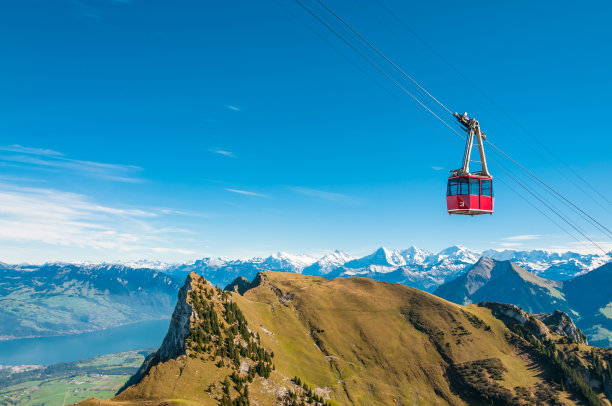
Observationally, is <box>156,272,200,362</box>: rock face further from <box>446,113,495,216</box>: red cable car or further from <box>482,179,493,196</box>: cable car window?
<box>482,179,493,196</box>: cable car window

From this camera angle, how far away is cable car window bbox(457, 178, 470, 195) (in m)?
47.1

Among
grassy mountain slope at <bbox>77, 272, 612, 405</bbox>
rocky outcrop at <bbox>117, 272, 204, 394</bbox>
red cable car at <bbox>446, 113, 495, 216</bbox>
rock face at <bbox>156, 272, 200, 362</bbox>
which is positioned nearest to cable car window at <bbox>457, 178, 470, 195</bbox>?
red cable car at <bbox>446, 113, 495, 216</bbox>

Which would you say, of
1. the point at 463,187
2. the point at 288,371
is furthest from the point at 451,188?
the point at 288,371

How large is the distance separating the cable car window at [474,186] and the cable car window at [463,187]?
507 mm

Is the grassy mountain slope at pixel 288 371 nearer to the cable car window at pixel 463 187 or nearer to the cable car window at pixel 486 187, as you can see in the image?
the cable car window at pixel 463 187

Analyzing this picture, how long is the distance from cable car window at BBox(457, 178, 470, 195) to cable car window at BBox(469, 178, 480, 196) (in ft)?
1.66

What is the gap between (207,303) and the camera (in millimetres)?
168375

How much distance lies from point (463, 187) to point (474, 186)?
4.61ft

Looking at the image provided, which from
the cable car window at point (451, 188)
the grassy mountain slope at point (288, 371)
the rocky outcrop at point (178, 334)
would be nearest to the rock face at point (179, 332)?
the rocky outcrop at point (178, 334)

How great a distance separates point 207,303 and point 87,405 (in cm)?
8241

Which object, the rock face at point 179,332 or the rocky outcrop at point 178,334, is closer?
the rocky outcrop at point 178,334

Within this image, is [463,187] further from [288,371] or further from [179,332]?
[179,332]

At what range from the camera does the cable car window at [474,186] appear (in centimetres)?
4688

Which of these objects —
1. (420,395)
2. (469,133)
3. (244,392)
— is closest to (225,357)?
(244,392)
